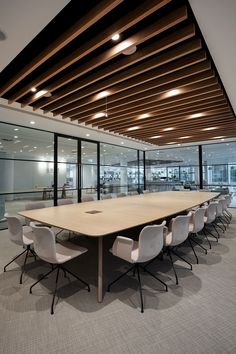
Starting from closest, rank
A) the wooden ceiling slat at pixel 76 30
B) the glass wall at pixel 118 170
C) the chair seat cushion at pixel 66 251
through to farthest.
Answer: the wooden ceiling slat at pixel 76 30
the chair seat cushion at pixel 66 251
the glass wall at pixel 118 170

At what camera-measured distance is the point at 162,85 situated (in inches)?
139

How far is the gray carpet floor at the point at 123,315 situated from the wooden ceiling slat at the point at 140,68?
3.08m

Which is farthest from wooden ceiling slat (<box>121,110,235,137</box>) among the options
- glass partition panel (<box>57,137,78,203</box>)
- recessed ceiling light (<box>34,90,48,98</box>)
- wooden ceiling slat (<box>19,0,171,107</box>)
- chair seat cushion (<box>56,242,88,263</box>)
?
chair seat cushion (<box>56,242,88,263</box>)

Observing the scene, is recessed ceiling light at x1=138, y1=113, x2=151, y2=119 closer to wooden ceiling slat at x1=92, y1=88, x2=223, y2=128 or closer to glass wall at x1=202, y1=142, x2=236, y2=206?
wooden ceiling slat at x1=92, y1=88, x2=223, y2=128

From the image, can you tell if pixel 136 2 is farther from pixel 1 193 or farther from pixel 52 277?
pixel 1 193

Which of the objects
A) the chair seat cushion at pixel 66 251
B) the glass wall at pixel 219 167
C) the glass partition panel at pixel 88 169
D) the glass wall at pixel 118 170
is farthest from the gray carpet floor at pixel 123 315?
the glass wall at pixel 219 167

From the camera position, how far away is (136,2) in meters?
1.95

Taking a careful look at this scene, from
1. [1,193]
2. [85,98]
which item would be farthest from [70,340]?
[1,193]

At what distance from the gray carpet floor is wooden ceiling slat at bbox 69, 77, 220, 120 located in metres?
3.12

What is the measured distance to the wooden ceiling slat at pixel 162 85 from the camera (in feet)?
9.81

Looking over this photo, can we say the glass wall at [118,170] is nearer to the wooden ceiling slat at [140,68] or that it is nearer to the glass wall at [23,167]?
the glass wall at [23,167]

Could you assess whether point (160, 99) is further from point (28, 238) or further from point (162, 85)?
point (28, 238)

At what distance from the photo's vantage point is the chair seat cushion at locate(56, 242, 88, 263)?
7.36 feet

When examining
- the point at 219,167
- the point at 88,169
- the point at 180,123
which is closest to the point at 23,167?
the point at 88,169
